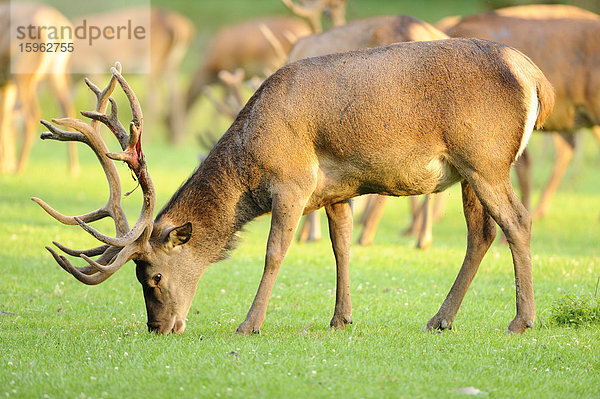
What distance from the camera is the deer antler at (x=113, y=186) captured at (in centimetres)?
641

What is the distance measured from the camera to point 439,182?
6680 millimetres

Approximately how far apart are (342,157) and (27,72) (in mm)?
11337

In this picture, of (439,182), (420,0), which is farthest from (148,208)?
(420,0)

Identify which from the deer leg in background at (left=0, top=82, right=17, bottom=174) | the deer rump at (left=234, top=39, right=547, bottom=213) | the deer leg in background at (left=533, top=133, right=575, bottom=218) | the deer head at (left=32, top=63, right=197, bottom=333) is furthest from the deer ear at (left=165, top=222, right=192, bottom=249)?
the deer leg in background at (left=0, top=82, right=17, bottom=174)

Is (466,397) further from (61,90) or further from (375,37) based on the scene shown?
(61,90)

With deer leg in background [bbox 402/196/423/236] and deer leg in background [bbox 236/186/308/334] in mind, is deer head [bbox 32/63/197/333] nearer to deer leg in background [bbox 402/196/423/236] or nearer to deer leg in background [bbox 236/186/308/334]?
deer leg in background [bbox 236/186/308/334]

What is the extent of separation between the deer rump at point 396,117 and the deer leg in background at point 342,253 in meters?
0.40

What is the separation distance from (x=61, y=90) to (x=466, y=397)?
44.3 ft

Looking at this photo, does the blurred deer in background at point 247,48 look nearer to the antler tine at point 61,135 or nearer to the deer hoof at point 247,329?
the antler tine at point 61,135

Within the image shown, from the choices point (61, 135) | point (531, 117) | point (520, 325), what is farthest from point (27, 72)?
point (520, 325)

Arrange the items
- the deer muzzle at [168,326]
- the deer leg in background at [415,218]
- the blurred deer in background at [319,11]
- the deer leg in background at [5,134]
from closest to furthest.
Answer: the deer muzzle at [168,326] → the deer leg in background at [415,218] → the blurred deer in background at [319,11] → the deer leg in background at [5,134]

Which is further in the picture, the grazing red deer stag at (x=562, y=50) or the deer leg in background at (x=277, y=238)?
the grazing red deer stag at (x=562, y=50)

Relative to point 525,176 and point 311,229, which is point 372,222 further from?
point 525,176

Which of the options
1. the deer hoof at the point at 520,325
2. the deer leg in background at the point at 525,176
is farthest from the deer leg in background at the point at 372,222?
the deer hoof at the point at 520,325
